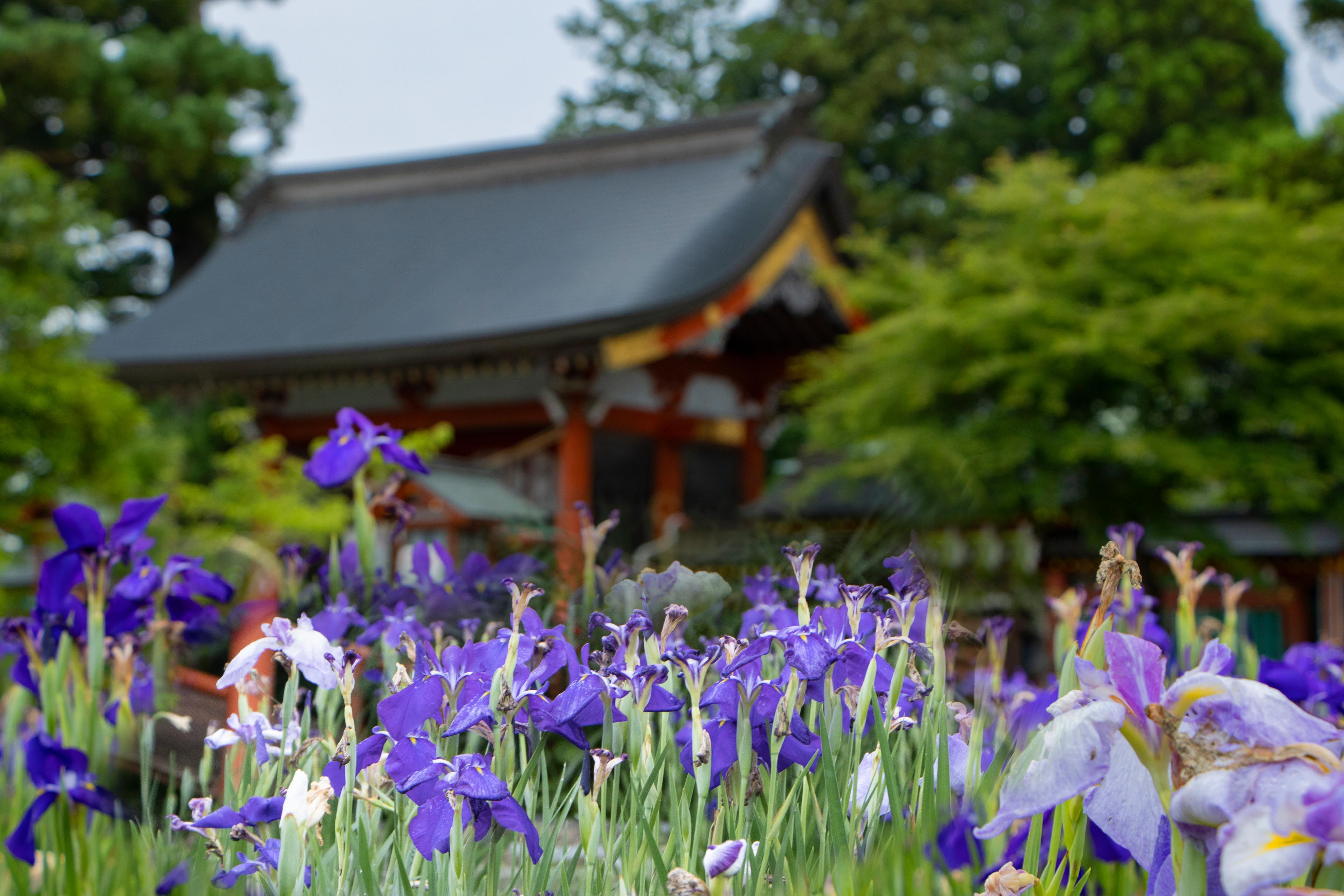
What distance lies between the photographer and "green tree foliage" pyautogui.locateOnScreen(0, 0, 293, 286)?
47.2 ft

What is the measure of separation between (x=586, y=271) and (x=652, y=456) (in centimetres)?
168

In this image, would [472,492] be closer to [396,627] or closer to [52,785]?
[52,785]

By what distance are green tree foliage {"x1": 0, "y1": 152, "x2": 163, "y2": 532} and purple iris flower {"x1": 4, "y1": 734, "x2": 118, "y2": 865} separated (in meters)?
6.02

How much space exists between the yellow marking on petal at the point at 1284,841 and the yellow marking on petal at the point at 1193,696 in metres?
0.09

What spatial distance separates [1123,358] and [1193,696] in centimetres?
713

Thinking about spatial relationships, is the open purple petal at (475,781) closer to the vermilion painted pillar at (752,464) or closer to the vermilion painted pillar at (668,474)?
the vermilion painted pillar at (668,474)

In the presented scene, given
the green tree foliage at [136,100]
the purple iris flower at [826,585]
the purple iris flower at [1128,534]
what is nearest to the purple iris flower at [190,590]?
the purple iris flower at [826,585]

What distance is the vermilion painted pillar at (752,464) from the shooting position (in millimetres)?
10711

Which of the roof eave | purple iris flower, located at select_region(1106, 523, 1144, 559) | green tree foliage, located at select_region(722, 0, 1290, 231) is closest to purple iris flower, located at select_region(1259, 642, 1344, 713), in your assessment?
purple iris flower, located at select_region(1106, 523, 1144, 559)

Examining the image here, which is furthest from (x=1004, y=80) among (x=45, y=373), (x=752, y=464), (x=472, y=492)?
(x=45, y=373)

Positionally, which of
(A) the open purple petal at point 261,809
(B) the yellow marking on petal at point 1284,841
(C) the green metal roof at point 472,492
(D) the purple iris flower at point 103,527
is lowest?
(A) the open purple petal at point 261,809

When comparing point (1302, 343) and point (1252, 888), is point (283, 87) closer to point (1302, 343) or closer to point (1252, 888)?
point (1302, 343)

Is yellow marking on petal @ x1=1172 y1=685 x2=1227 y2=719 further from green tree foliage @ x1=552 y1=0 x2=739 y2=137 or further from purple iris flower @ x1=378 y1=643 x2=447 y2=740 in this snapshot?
green tree foliage @ x1=552 y1=0 x2=739 y2=137

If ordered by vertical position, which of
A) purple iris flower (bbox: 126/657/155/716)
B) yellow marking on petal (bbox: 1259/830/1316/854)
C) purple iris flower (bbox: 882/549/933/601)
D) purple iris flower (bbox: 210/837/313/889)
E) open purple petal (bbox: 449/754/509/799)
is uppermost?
purple iris flower (bbox: 882/549/933/601)
